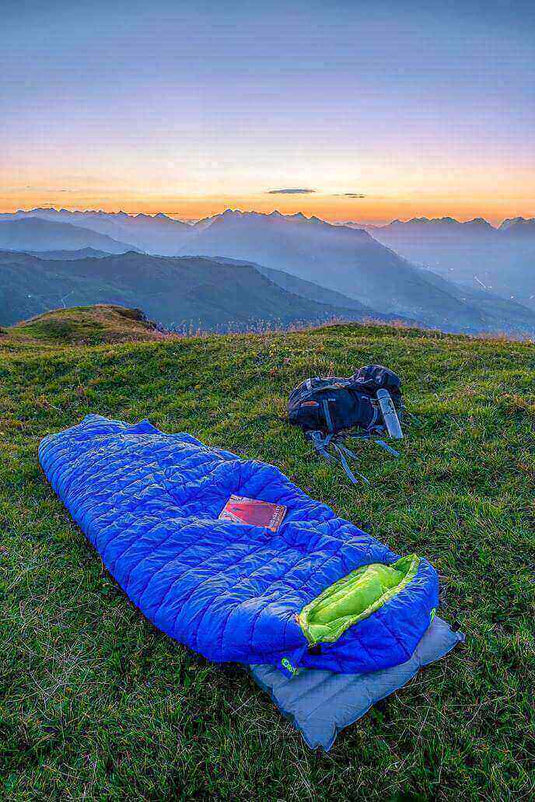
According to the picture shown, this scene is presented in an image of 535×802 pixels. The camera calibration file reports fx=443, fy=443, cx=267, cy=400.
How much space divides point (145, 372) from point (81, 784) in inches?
324

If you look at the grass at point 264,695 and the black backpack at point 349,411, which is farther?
the black backpack at point 349,411

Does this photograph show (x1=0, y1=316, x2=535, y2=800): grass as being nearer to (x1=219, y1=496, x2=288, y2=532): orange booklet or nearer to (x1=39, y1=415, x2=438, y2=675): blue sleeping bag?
(x1=39, y1=415, x2=438, y2=675): blue sleeping bag

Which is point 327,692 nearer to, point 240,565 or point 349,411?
point 240,565

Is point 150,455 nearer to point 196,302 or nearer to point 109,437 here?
point 109,437

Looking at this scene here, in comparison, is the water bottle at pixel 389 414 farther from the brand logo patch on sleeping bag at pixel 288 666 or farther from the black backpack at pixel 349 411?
the brand logo patch on sleeping bag at pixel 288 666

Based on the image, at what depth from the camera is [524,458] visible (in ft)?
18.4

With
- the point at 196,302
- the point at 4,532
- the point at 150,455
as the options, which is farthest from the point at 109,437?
the point at 196,302

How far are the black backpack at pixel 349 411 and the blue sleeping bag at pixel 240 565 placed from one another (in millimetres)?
1856

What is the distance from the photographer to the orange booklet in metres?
4.30

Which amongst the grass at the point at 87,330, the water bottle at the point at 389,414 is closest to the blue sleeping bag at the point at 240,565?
the water bottle at the point at 389,414

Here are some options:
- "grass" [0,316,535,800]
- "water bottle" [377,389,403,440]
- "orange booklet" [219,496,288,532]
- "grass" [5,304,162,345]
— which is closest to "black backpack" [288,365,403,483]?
"water bottle" [377,389,403,440]

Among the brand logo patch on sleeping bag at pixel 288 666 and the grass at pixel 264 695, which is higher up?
the brand logo patch on sleeping bag at pixel 288 666

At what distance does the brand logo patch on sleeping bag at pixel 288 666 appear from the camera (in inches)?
110

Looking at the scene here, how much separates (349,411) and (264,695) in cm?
453
